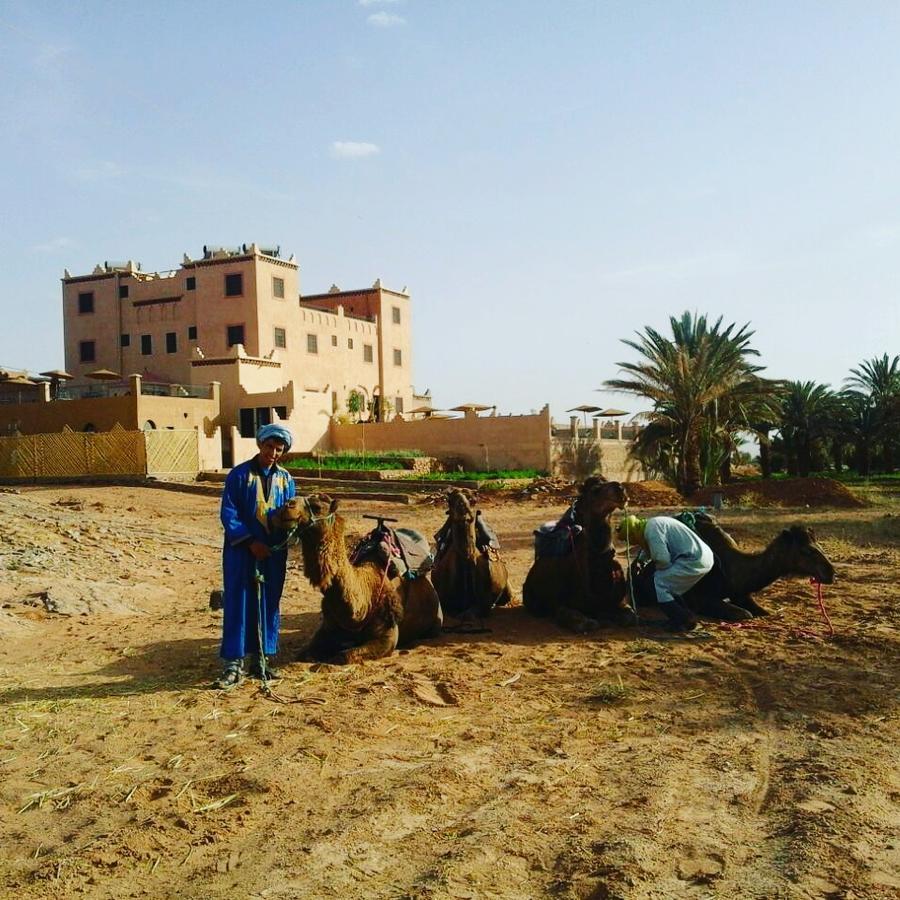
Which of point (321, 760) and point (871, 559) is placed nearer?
point (321, 760)

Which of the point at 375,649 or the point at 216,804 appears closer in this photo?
the point at 216,804

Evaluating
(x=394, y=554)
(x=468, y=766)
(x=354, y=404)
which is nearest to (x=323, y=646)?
(x=394, y=554)

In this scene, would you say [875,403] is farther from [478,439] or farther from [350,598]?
[350,598]

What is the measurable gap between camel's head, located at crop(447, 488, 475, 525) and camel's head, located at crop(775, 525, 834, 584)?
9.61ft

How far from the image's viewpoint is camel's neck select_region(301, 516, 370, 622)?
21.5 ft

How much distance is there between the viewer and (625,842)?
12.7 ft

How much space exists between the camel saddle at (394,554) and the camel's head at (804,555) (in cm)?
332

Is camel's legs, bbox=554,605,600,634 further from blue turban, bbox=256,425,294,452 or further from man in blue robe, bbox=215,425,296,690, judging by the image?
blue turban, bbox=256,425,294,452

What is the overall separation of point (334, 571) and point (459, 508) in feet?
7.45

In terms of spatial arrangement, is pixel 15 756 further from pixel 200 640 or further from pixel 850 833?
pixel 850 833

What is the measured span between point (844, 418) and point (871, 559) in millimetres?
32674

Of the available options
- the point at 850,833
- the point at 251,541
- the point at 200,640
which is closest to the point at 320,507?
the point at 251,541

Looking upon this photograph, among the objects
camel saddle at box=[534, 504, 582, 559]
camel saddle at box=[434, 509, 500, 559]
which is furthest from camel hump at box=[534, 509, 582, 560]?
camel saddle at box=[434, 509, 500, 559]

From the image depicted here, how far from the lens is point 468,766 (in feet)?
16.0
